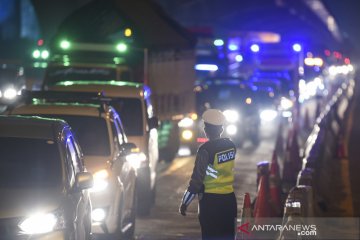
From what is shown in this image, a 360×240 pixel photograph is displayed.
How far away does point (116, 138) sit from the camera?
1338 centimetres

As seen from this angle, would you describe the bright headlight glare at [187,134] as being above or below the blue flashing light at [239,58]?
below

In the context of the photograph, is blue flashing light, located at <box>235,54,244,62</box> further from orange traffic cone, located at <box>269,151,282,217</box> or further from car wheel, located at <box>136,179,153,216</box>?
orange traffic cone, located at <box>269,151,282,217</box>

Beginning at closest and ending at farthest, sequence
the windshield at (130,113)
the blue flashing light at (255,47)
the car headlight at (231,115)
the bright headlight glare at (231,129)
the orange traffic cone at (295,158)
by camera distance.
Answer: the windshield at (130,113), the orange traffic cone at (295,158), the blue flashing light at (255,47), the bright headlight glare at (231,129), the car headlight at (231,115)

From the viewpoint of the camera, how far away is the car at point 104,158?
39.9 ft

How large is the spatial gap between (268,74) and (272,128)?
13.8ft

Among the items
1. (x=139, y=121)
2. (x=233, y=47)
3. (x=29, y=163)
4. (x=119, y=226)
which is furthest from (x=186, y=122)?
(x=29, y=163)

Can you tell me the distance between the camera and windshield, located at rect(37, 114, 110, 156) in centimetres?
1299

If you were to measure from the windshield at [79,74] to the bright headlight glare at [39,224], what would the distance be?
1366 centimetres

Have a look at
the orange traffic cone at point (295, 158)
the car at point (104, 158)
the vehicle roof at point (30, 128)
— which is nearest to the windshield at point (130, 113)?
the car at point (104, 158)

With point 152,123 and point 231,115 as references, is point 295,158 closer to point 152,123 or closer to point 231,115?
point 152,123

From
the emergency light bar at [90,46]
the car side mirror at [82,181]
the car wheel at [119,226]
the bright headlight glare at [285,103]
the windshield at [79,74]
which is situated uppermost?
the emergency light bar at [90,46]

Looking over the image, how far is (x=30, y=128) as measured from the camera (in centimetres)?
994

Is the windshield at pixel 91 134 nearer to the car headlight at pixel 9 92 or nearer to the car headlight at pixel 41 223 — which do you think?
the car headlight at pixel 41 223

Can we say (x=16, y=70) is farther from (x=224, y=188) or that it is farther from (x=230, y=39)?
(x=224, y=188)
